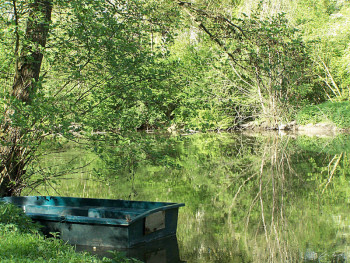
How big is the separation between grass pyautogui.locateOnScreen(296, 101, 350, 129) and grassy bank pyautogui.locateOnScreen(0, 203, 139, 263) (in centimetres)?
2692

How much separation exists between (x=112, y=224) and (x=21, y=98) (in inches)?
126

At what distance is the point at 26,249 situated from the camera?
17.3 feet

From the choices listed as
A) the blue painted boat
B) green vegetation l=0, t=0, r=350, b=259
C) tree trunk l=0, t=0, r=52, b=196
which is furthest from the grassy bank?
tree trunk l=0, t=0, r=52, b=196

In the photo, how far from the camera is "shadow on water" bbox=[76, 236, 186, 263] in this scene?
277 inches

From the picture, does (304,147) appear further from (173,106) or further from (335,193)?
(173,106)

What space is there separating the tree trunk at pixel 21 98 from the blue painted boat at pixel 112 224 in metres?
0.79

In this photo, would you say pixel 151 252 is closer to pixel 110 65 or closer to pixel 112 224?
pixel 112 224

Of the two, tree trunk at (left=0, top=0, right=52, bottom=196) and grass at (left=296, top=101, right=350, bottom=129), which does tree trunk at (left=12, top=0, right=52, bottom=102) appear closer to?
tree trunk at (left=0, top=0, right=52, bottom=196)

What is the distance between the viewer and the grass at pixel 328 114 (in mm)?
30406

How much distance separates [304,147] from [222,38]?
14.4 m

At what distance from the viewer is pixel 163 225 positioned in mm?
7867

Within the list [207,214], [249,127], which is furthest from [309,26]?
[207,214]

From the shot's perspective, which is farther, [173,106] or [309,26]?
[309,26]

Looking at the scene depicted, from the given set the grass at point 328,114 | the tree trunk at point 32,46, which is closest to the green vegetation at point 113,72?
the tree trunk at point 32,46
